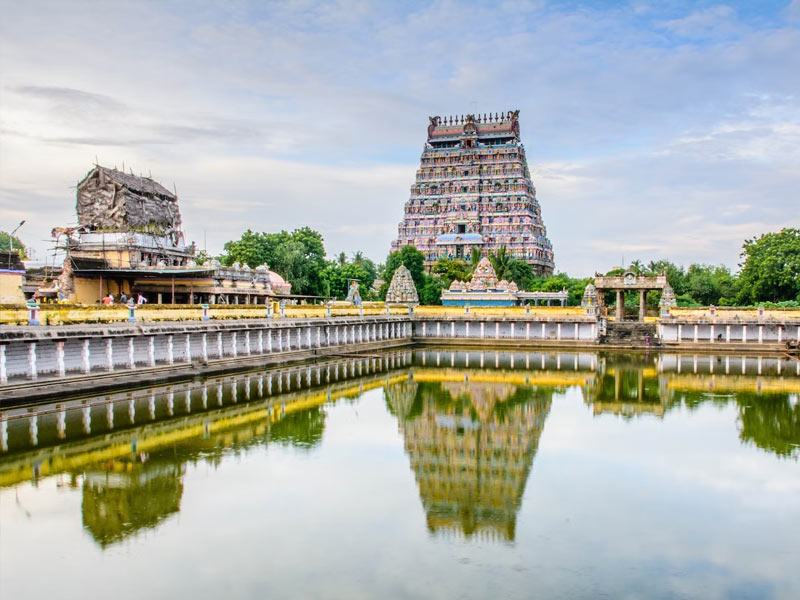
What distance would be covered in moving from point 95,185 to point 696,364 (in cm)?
3702

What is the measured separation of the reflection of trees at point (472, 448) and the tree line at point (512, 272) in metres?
38.9

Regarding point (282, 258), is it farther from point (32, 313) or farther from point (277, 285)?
point (32, 313)

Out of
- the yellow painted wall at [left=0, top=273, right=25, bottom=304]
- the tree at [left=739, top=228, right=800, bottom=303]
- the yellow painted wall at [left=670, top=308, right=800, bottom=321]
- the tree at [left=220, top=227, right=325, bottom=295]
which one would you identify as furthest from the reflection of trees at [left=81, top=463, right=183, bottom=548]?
the tree at [left=739, top=228, right=800, bottom=303]

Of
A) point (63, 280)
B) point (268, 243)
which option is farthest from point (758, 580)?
point (268, 243)

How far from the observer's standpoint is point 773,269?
61.9 m

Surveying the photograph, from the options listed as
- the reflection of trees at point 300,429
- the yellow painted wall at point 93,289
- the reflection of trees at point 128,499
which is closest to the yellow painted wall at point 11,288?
the yellow painted wall at point 93,289

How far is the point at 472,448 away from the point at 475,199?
72525mm

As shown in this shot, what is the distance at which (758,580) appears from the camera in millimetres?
10961

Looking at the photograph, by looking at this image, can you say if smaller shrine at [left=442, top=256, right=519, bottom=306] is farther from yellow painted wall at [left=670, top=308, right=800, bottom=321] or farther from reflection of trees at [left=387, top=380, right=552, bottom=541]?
reflection of trees at [left=387, top=380, right=552, bottom=541]

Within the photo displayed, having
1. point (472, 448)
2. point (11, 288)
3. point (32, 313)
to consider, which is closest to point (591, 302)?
point (472, 448)

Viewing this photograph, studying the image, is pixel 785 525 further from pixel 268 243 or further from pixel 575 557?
pixel 268 243

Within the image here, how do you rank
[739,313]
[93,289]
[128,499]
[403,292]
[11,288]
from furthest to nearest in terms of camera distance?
[403,292] < [739,313] < [93,289] < [11,288] < [128,499]

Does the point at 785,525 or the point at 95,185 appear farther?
the point at 95,185

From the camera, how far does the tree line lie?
2462 inches
